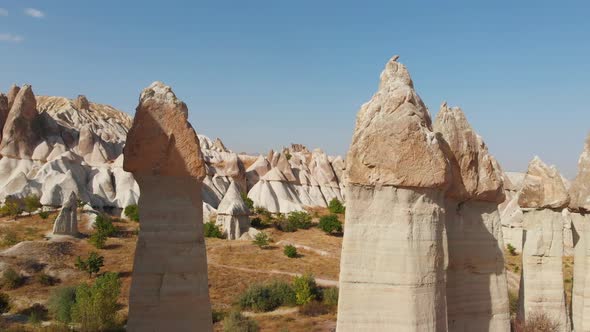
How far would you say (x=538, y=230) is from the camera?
11492 mm

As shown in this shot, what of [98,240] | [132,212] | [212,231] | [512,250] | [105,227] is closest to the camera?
[98,240]

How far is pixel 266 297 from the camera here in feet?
56.1

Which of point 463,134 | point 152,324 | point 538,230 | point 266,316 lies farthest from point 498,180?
point 266,316

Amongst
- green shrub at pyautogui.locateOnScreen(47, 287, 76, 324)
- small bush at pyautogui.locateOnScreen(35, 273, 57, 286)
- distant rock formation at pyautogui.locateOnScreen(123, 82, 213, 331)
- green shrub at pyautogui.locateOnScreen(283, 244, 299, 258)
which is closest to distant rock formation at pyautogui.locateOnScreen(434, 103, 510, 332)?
distant rock formation at pyautogui.locateOnScreen(123, 82, 213, 331)

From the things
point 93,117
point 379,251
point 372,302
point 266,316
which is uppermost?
point 93,117

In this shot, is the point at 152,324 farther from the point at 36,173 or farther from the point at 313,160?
the point at 313,160

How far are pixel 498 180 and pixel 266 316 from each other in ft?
33.1

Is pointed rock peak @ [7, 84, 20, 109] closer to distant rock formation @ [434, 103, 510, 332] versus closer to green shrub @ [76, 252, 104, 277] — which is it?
green shrub @ [76, 252, 104, 277]

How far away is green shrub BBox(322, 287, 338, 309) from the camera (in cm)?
1723

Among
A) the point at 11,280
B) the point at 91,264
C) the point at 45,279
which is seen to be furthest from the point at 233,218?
the point at 11,280

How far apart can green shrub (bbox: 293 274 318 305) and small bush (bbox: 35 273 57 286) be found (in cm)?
818

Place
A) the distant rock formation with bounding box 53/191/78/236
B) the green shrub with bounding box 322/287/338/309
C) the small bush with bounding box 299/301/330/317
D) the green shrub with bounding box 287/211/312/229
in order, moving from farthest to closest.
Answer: the green shrub with bounding box 287/211/312/229 < the distant rock formation with bounding box 53/191/78/236 < the green shrub with bounding box 322/287/338/309 < the small bush with bounding box 299/301/330/317

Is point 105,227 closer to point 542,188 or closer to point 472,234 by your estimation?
point 542,188

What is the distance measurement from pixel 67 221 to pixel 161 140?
19417 millimetres
